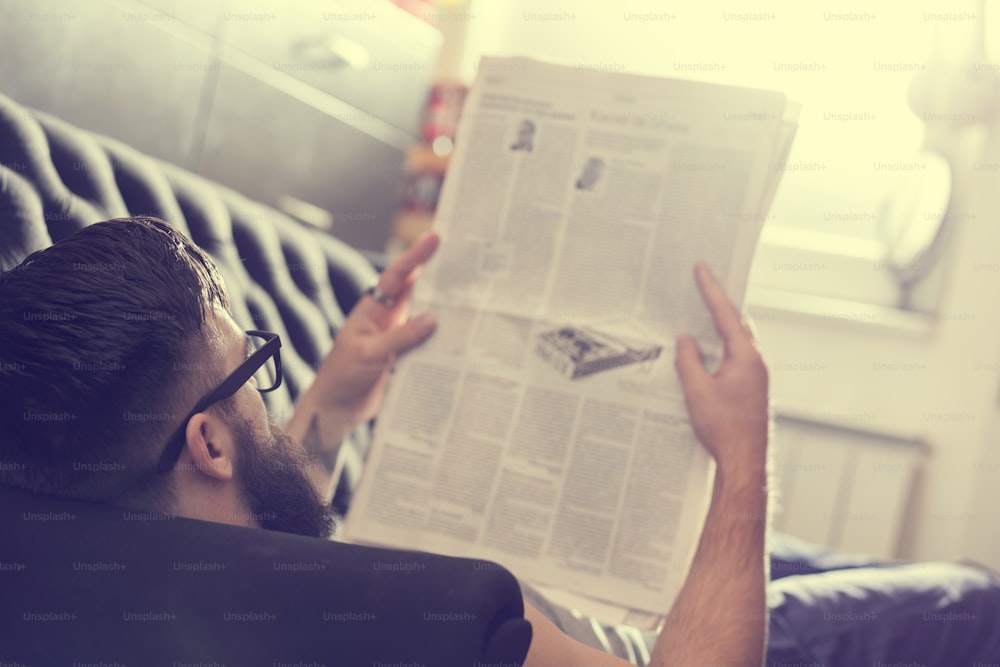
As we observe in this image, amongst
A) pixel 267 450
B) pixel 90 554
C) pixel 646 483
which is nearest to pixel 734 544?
pixel 646 483

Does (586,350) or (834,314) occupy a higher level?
(834,314)

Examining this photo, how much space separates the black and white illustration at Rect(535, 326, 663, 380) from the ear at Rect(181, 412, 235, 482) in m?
0.35

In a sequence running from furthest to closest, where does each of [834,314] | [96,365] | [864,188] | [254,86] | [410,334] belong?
[864,188]
[834,314]
[254,86]
[410,334]
[96,365]

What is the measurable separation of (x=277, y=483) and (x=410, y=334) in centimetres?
26

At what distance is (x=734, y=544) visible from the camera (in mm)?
829

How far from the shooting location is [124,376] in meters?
0.60

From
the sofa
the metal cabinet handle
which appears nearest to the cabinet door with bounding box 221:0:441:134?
the metal cabinet handle

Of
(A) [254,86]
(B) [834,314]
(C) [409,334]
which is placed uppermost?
(A) [254,86]

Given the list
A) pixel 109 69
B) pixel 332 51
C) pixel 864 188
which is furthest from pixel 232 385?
pixel 864 188

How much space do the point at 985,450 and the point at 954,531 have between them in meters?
0.17

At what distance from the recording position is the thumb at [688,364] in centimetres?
86

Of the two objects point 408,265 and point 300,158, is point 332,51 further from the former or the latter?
point 408,265

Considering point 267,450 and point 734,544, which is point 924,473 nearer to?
point 734,544

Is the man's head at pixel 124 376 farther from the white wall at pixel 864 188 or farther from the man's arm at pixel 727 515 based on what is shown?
the white wall at pixel 864 188
